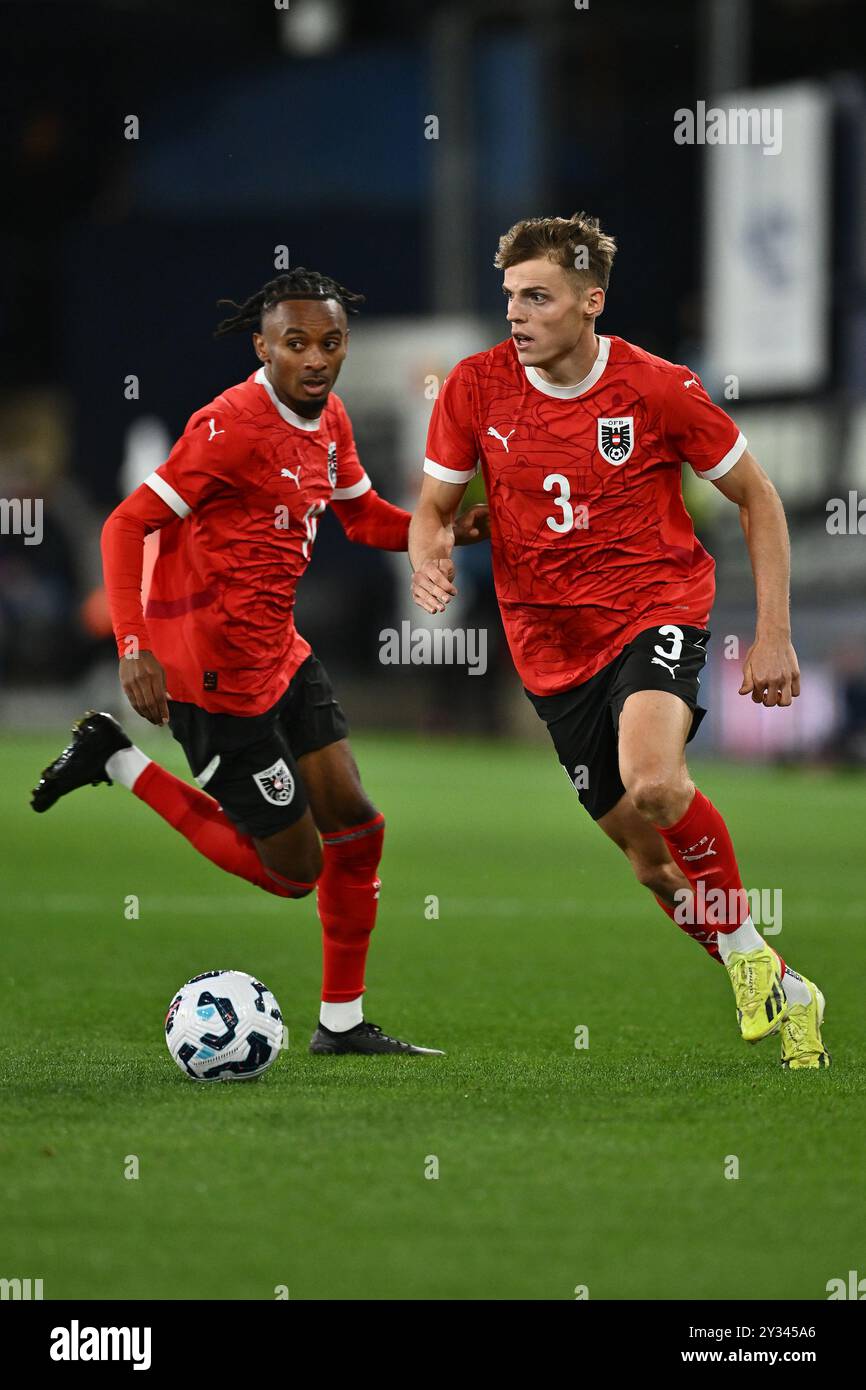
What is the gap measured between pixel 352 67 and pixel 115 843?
2308 centimetres

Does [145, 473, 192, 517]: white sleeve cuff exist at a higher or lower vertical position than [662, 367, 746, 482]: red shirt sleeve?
lower

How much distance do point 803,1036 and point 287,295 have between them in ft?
8.58

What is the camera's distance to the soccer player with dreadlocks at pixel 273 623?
618cm

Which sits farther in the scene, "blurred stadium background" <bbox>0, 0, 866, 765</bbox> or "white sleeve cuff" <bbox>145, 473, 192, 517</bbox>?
"blurred stadium background" <bbox>0, 0, 866, 765</bbox>

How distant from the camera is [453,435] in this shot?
601 cm

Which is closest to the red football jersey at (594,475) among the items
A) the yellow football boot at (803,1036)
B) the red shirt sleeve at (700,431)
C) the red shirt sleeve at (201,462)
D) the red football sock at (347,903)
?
the red shirt sleeve at (700,431)

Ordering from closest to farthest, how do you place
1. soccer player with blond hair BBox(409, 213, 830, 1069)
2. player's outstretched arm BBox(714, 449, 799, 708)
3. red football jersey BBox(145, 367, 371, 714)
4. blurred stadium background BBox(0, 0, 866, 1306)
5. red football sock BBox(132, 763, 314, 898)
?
blurred stadium background BBox(0, 0, 866, 1306) → player's outstretched arm BBox(714, 449, 799, 708) → soccer player with blond hair BBox(409, 213, 830, 1069) → red football jersey BBox(145, 367, 371, 714) → red football sock BBox(132, 763, 314, 898)

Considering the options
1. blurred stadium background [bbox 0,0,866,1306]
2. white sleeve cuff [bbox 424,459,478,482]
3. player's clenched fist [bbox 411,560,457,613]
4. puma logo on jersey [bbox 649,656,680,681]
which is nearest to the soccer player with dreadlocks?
white sleeve cuff [bbox 424,459,478,482]

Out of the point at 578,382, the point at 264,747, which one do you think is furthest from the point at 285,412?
the point at 264,747

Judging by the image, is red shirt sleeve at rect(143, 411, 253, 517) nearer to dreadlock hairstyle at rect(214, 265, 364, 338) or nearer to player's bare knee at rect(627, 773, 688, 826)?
dreadlock hairstyle at rect(214, 265, 364, 338)

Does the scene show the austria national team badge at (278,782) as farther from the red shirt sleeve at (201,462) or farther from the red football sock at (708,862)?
the red football sock at (708,862)

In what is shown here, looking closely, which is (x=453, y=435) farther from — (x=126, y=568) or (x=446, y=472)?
(x=126, y=568)

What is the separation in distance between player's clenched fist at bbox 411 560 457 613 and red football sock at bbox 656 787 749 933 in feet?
2.84

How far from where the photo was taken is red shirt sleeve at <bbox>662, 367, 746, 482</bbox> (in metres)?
5.91
